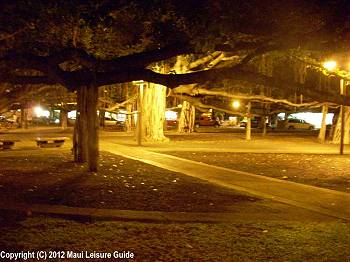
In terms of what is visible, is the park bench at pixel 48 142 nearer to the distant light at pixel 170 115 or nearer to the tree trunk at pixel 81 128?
the tree trunk at pixel 81 128

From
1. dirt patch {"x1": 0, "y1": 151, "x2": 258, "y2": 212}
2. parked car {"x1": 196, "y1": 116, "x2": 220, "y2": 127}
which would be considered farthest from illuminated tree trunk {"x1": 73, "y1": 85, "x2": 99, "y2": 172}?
parked car {"x1": 196, "y1": 116, "x2": 220, "y2": 127}

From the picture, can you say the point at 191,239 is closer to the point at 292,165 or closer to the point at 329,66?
the point at 292,165

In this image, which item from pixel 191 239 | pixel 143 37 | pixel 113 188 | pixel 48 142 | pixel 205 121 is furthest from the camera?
pixel 205 121

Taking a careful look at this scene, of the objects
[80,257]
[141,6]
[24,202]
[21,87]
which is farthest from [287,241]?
[21,87]

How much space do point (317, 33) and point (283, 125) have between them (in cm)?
5517

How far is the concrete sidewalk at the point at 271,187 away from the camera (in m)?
10.2

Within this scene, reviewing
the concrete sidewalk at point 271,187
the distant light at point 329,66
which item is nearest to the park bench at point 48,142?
the concrete sidewalk at point 271,187

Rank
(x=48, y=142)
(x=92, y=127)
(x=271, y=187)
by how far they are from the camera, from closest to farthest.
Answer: (x=271, y=187), (x=92, y=127), (x=48, y=142)

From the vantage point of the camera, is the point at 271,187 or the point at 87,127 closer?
the point at 271,187

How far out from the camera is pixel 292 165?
1795cm

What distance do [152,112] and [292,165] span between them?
1213cm

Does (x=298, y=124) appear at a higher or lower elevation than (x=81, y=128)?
higher

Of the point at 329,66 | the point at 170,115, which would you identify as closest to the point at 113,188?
the point at 329,66

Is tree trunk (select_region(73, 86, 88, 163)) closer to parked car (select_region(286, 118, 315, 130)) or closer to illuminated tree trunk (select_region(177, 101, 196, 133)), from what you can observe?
illuminated tree trunk (select_region(177, 101, 196, 133))
